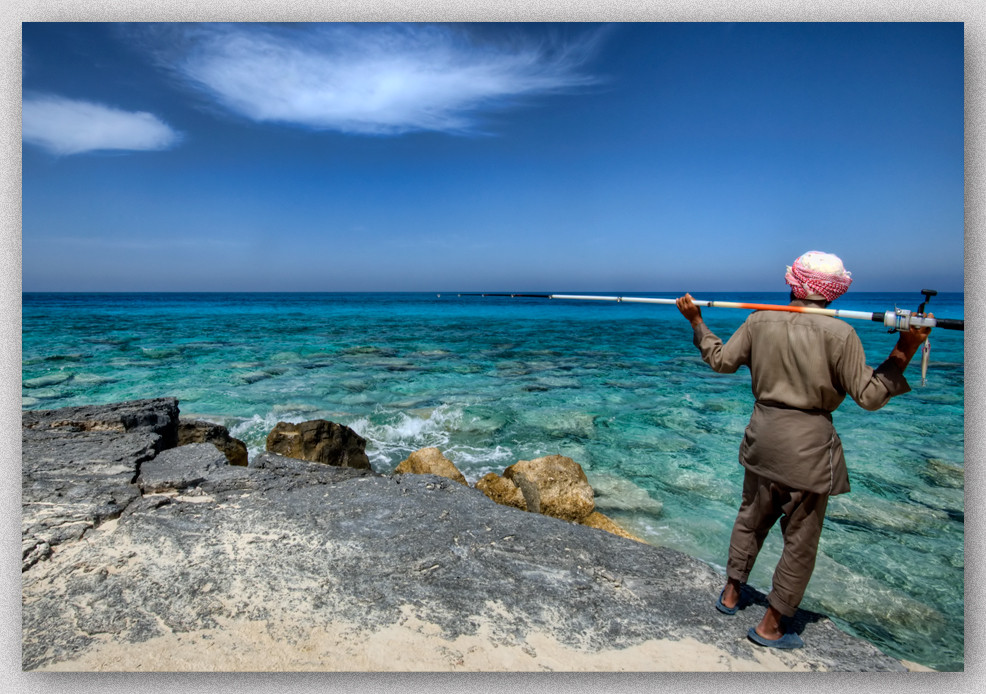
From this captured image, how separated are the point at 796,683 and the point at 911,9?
3.27m

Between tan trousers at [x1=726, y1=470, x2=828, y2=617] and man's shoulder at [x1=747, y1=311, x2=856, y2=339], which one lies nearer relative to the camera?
man's shoulder at [x1=747, y1=311, x2=856, y2=339]

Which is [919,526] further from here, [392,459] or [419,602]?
[392,459]

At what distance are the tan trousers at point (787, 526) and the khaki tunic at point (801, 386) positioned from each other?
7 centimetres

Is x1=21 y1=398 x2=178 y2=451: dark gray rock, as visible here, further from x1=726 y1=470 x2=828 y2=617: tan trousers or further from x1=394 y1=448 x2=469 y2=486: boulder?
x1=726 y1=470 x2=828 y2=617: tan trousers

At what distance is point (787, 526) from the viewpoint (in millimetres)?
2029

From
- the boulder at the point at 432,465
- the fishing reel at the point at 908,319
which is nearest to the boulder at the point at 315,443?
the boulder at the point at 432,465

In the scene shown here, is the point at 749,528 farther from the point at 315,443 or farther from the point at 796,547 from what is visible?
the point at 315,443

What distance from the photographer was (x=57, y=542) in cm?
254

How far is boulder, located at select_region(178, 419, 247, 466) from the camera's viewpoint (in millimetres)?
4937

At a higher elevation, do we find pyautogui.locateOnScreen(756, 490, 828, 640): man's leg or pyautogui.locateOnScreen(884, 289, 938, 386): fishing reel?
pyautogui.locateOnScreen(884, 289, 938, 386): fishing reel

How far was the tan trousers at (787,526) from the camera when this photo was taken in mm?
1972

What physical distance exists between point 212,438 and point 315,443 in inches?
38.8

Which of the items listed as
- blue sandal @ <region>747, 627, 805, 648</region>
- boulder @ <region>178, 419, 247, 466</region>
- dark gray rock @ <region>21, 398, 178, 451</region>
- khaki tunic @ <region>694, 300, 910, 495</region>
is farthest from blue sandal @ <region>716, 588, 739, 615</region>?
boulder @ <region>178, 419, 247, 466</region>

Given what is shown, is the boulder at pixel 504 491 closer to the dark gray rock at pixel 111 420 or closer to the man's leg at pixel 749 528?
the man's leg at pixel 749 528
